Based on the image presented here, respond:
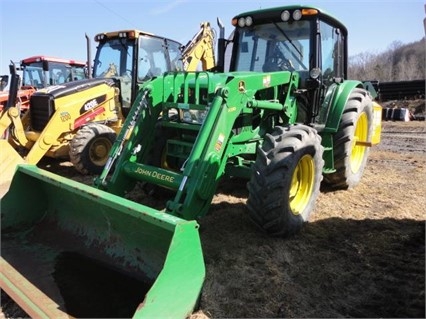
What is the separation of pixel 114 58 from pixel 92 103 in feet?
3.72

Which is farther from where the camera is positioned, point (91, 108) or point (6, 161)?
point (91, 108)

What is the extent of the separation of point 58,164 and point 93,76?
1.89 metres

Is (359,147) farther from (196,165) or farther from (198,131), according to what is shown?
(196,165)

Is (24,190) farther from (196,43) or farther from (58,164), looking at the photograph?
(196,43)

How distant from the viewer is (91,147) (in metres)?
6.82

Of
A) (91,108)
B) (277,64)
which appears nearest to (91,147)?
(91,108)

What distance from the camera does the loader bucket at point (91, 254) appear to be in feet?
8.63

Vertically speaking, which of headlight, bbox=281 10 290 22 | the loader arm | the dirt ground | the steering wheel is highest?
headlight, bbox=281 10 290 22

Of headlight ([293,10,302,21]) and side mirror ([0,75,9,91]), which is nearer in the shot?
headlight ([293,10,302,21])

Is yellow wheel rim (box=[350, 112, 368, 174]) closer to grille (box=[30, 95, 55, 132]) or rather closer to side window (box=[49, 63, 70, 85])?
grille (box=[30, 95, 55, 132])

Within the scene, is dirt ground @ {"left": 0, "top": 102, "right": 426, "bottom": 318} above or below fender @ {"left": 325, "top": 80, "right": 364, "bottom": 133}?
below

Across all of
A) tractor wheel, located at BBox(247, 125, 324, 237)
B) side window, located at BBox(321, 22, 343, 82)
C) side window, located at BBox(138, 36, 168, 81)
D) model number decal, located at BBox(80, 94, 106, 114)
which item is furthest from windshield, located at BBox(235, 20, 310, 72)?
model number decal, located at BBox(80, 94, 106, 114)

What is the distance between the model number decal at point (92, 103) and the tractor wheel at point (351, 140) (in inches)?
166

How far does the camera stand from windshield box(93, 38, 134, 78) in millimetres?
7562
